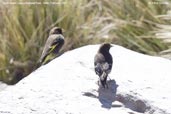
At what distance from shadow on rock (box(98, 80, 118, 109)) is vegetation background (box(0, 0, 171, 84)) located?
1.94 m

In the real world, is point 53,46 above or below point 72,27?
below

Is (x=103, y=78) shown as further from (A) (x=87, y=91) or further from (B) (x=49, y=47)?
(B) (x=49, y=47)

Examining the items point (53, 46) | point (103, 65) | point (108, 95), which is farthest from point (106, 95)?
point (53, 46)

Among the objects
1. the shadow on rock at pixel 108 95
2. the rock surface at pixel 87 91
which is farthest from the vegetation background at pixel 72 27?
the shadow on rock at pixel 108 95

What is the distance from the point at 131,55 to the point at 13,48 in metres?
1.89

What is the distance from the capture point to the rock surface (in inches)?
166

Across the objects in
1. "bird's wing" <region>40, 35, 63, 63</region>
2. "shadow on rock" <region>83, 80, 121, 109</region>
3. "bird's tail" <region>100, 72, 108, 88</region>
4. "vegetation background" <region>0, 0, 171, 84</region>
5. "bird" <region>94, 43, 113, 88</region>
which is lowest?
"shadow on rock" <region>83, 80, 121, 109</region>

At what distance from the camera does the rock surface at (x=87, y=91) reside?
166 inches

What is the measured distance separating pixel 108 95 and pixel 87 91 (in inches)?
6.5

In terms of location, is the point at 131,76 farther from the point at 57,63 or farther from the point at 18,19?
the point at 18,19

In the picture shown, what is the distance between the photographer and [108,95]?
4.46 meters

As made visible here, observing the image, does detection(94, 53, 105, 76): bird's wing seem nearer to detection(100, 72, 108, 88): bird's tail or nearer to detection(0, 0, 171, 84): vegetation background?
detection(100, 72, 108, 88): bird's tail

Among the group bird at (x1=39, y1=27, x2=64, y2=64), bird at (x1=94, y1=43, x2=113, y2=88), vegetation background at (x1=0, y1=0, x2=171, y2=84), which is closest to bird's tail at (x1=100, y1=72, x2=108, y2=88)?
bird at (x1=94, y1=43, x2=113, y2=88)

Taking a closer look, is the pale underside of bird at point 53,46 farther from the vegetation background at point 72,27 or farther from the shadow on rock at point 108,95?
the shadow on rock at point 108,95
